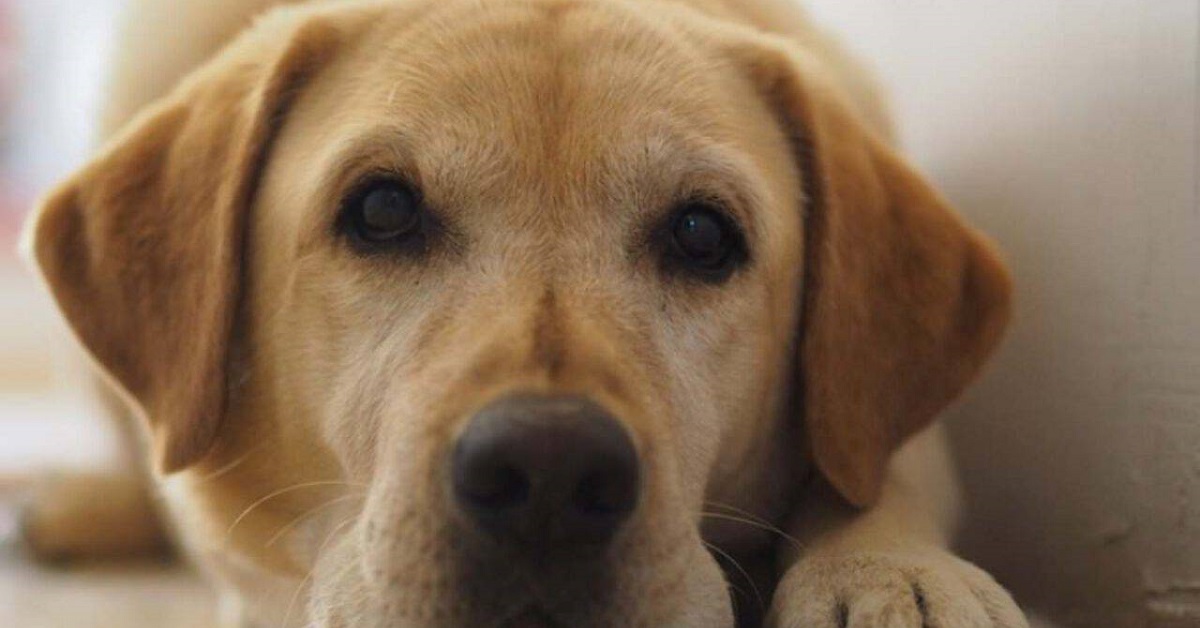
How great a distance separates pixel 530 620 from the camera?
5.13 feet

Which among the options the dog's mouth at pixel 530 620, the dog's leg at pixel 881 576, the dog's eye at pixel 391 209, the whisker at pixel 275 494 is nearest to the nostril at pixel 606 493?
the dog's mouth at pixel 530 620

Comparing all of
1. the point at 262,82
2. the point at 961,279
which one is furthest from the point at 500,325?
the point at 961,279

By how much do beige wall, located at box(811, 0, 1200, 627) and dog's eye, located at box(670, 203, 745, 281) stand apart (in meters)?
0.63

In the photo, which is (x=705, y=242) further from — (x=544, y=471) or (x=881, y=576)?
(x=544, y=471)

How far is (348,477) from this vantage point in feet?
6.38

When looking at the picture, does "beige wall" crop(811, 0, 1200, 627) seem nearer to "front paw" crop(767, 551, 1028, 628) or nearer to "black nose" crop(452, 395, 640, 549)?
"front paw" crop(767, 551, 1028, 628)

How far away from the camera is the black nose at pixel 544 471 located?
4.84 ft

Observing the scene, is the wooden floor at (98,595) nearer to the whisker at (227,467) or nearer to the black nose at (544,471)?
the whisker at (227,467)

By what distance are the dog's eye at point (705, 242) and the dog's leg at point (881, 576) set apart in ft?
1.39

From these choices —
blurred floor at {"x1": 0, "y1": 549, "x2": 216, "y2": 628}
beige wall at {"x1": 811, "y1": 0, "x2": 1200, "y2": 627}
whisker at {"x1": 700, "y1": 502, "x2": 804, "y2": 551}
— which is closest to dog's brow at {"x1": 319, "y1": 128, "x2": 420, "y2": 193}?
whisker at {"x1": 700, "y1": 502, "x2": 804, "y2": 551}

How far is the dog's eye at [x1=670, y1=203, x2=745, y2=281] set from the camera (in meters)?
2.02

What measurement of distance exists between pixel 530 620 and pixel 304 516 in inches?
25.9

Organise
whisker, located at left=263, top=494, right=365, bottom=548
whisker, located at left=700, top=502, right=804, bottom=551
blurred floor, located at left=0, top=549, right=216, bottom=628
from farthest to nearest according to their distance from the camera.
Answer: blurred floor, located at left=0, top=549, right=216, bottom=628
whisker, located at left=700, top=502, right=804, bottom=551
whisker, located at left=263, top=494, right=365, bottom=548

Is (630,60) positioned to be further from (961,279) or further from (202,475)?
(202,475)
